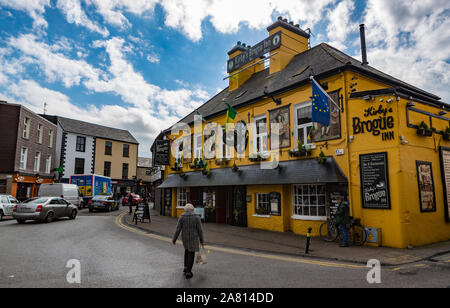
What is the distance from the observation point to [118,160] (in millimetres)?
44969

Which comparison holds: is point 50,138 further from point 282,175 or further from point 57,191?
point 282,175

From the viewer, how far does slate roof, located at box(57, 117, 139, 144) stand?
131ft

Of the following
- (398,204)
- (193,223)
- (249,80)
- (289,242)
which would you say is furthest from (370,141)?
(249,80)

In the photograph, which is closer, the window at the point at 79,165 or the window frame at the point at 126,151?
the window at the point at 79,165

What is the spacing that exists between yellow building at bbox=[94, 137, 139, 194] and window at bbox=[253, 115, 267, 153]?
3382 cm

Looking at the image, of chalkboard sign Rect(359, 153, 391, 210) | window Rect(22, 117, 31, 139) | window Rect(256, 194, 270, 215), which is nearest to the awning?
chalkboard sign Rect(359, 153, 391, 210)

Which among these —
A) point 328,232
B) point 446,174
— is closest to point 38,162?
point 328,232

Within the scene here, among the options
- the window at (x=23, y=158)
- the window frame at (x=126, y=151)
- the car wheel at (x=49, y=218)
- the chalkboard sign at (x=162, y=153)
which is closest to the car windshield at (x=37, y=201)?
the car wheel at (x=49, y=218)

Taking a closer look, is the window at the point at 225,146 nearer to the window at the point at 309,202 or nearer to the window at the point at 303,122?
the window at the point at 303,122

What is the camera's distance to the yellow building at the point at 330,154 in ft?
32.3

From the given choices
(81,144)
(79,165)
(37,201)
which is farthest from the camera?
(81,144)

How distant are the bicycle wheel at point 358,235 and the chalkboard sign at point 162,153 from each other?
14.7 metres

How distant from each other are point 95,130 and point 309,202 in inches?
1574

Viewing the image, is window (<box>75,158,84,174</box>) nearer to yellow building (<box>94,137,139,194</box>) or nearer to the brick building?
yellow building (<box>94,137,139,194</box>)
